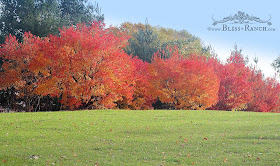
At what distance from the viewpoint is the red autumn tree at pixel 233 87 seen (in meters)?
40.1

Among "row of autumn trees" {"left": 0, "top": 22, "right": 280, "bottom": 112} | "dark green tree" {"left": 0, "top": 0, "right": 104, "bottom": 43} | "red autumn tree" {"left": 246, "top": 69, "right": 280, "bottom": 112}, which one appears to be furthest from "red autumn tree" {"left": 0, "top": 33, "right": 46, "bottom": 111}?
"red autumn tree" {"left": 246, "top": 69, "right": 280, "bottom": 112}

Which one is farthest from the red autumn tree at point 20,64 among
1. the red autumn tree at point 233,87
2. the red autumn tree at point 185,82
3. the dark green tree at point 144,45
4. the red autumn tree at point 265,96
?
the red autumn tree at point 265,96

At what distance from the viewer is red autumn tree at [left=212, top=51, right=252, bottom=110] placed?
1578 inches

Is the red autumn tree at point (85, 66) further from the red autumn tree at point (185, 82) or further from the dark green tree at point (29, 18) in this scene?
the dark green tree at point (29, 18)

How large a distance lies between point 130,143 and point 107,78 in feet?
50.5

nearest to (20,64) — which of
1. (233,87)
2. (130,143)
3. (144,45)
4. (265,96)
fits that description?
(144,45)

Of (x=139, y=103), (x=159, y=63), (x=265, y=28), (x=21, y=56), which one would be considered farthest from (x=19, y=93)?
(x=265, y=28)

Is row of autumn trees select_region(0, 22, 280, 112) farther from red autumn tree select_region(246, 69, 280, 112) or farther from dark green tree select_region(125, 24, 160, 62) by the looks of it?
dark green tree select_region(125, 24, 160, 62)

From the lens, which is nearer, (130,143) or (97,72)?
(130,143)

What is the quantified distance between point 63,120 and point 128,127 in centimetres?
477

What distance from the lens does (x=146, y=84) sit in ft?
120

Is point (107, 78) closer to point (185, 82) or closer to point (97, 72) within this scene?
point (97, 72)

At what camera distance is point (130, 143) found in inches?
557

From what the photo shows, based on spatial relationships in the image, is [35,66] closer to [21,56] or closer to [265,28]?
[21,56]
